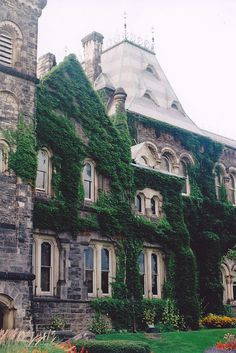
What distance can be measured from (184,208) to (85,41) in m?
13.4

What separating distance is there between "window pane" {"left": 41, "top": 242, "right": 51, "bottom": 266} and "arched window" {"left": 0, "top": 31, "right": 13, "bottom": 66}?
7.80m

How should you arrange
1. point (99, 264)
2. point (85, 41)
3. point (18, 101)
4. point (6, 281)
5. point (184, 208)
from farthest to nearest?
1. point (85, 41)
2. point (184, 208)
3. point (99, 264)
4. point (18, 101)
5. point (6, 281)

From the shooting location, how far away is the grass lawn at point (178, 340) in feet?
75.3

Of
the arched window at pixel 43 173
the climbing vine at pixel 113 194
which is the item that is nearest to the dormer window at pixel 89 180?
the climbing vine at pixel 113 194

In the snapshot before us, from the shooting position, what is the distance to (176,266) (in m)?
31.0

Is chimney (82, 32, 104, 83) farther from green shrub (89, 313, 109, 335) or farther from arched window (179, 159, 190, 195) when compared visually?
green shrub (89, 313, 109, 335)

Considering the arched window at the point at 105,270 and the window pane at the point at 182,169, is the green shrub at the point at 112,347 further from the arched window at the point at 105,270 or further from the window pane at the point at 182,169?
the window pane at the point at 182,169

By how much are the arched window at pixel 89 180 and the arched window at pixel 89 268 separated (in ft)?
8.39

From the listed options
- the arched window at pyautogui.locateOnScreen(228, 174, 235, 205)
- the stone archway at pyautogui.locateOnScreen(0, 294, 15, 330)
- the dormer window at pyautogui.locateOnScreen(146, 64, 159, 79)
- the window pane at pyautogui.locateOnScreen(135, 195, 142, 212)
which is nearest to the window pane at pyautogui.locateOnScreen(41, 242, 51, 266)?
the stone archway at pyautogui.locateOnScreen(0, 294, 15, 330)

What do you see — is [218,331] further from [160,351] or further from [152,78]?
[152,78]

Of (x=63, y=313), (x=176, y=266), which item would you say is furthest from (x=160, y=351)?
(x=176, y=266)

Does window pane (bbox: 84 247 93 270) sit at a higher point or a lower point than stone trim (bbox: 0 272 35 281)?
higher

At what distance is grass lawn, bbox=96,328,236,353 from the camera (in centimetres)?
2294

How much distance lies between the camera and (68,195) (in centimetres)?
2692
